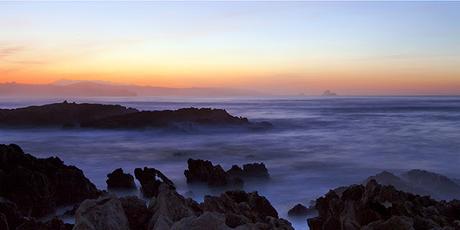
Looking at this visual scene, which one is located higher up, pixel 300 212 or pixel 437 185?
pixel 437 185

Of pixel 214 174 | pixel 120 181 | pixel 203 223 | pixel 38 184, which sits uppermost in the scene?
pixel 203 223

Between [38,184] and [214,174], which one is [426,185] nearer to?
[214,174]

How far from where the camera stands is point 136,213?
21.1ft

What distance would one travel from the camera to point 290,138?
3469 cm

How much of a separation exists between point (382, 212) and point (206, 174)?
7.60 m

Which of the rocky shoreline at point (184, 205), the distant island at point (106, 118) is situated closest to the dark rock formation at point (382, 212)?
the rocky shoreline at point (184, 205)

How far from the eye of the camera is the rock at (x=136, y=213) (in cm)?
626

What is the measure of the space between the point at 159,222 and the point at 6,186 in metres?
5.69

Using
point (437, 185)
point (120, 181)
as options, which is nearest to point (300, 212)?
point (437, 185)

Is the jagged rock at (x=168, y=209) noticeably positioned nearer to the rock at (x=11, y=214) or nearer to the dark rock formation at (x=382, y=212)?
the dark rock formation at (x=382, y=212)

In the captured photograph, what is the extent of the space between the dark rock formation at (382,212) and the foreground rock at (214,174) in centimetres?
518

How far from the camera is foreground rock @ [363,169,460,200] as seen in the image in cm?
1314

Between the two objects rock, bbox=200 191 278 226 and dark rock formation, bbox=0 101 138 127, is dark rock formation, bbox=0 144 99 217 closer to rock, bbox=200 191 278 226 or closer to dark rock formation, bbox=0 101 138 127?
rock, bbox=200 191 278 226

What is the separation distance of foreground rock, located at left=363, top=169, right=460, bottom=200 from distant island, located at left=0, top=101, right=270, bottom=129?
25135 millimetres
